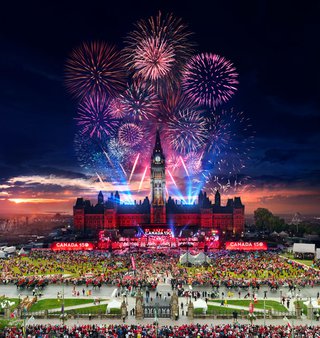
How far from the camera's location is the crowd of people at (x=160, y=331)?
33531 millimetres

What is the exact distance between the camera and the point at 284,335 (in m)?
33.3

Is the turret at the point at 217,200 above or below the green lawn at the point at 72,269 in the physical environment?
above

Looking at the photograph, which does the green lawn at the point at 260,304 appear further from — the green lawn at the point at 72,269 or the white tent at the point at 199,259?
the green lawn at the point at 72,269

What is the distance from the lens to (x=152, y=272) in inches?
2552

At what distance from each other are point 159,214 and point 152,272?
124148 mm

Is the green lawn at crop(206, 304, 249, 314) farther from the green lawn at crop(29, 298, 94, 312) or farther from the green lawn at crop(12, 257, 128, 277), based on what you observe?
the green lawn at crop(12, 257, 128, 277)

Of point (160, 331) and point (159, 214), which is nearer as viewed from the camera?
point (160, 331)

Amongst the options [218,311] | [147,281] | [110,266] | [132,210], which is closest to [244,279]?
[147,281]

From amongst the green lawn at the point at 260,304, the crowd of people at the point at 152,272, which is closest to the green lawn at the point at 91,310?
the crowd of people at the point at 152,272

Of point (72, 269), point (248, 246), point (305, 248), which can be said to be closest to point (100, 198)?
point (248, 246)

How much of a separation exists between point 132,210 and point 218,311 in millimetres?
150362

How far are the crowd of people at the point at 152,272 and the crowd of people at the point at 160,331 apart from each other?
61.7 feet

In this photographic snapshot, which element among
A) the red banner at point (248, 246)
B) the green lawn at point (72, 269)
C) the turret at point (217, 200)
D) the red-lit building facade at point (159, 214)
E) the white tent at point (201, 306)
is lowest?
the white tent at point (201, 306)

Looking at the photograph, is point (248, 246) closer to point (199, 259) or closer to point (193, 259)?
point (199, 259)
